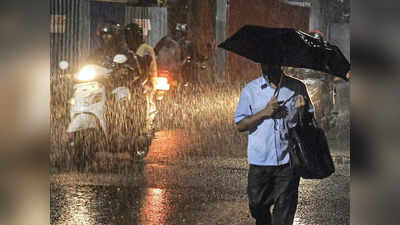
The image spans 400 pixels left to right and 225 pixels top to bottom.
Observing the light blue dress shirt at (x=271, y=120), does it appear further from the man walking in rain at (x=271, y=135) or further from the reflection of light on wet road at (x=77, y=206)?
the reflection of light on wet road at (x=77, y=206)

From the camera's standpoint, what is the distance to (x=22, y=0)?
4.21m

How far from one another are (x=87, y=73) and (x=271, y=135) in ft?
4.81

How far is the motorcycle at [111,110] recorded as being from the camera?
14.8ft

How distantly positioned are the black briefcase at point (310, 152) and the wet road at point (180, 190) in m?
0.08

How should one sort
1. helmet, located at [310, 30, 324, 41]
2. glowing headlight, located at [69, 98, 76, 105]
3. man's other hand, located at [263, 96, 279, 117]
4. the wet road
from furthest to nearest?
glowing headlight, located at [69, 98, 76, 105]
the wet road
helmet, located at [310, 30, 324, 41]
man's other hand, located at [263, 96, 279, 117]

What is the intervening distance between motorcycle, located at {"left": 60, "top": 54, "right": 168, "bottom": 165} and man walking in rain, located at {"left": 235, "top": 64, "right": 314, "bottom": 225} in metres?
0.69

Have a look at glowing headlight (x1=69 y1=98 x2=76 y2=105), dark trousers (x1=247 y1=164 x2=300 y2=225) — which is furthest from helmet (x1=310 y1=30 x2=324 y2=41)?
glowing headlight (x1=69 y1=98 x2=76 y2=105)

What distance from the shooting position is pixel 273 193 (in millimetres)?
4312

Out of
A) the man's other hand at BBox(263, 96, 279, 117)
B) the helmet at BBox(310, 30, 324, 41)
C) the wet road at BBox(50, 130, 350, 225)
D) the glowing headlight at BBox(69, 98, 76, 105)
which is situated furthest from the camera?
the glowing headlight at BBox(69, 98, 76, 105)

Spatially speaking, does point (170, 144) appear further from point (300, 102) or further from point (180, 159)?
point (300, 102)

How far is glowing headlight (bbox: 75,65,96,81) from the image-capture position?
14.9ft

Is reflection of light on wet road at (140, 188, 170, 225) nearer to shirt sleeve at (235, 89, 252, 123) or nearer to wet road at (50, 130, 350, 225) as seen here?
wet road at (50, 130, 350, 225)

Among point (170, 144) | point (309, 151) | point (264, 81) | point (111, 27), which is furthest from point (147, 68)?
point (309, 151)

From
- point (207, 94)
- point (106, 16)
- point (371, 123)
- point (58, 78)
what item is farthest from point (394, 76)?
point (58, 78)
